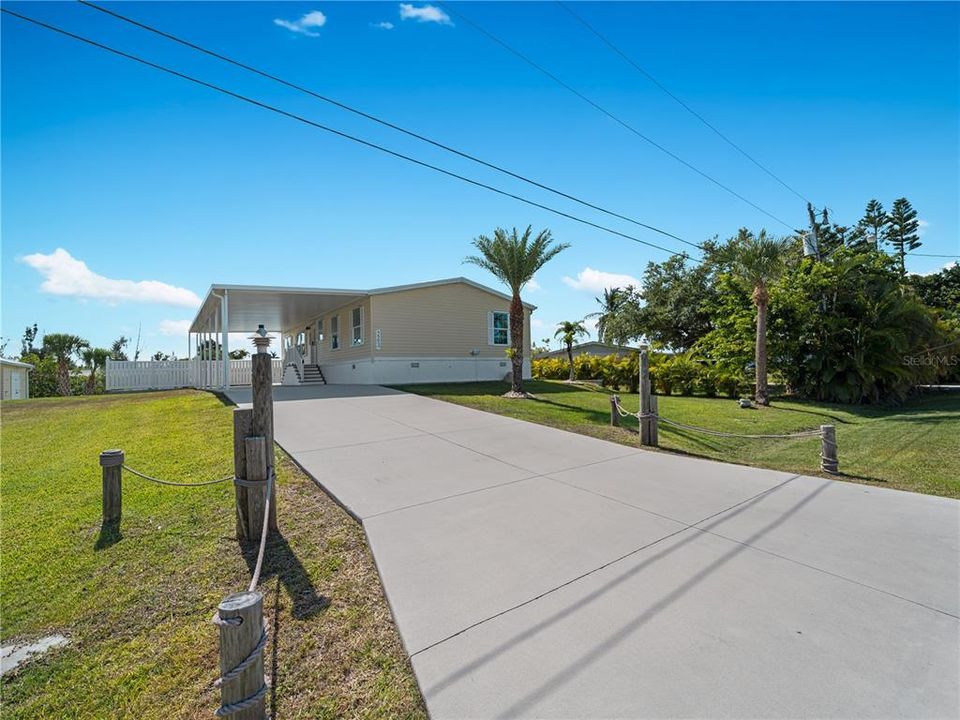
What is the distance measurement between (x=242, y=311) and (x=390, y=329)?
934cm

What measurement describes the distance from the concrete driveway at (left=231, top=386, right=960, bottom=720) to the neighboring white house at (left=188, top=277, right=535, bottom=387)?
12544mm

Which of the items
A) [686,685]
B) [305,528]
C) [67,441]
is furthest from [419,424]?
[686,685]

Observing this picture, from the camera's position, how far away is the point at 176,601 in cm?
312

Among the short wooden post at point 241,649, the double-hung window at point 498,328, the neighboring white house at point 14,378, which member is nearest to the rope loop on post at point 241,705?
the short wooden post at point 241,649

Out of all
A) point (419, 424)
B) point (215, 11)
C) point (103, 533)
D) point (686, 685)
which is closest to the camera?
point (686, 685)

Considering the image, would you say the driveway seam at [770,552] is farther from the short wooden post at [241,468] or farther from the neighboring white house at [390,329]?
the neighboring white house at [390,329]

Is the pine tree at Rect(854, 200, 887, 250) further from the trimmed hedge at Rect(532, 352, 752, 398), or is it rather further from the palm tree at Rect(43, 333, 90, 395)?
the palm tree at Rect(43, 333, 90, 395)

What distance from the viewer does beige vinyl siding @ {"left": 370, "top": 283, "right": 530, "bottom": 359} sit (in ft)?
59.5

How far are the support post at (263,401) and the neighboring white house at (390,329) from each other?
44.4ft

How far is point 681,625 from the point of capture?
264cm

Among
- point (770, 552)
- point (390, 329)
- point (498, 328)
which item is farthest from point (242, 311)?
point (770, 552)

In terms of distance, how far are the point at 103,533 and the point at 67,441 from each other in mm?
6198

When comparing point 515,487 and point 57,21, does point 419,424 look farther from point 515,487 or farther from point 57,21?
point 57,21
